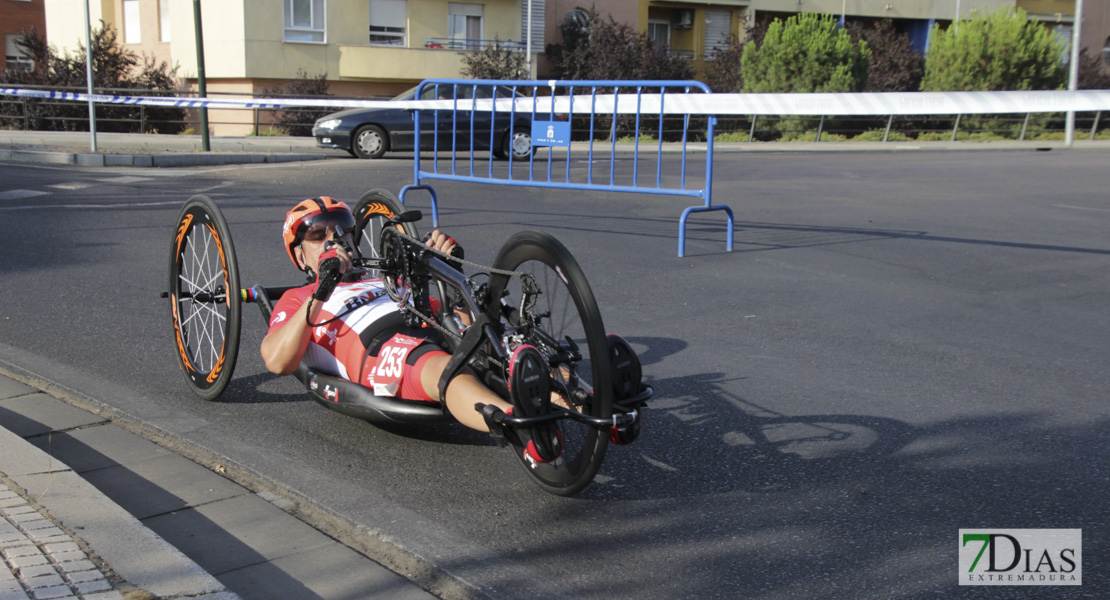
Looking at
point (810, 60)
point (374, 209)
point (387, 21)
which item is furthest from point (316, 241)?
point (387, 21)

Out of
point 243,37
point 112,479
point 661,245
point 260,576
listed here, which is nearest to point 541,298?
point 260,576

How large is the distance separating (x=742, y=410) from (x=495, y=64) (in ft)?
106

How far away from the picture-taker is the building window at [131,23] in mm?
37719

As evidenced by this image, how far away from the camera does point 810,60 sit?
3319cm

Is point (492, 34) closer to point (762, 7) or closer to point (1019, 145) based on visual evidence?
point (762, 7)

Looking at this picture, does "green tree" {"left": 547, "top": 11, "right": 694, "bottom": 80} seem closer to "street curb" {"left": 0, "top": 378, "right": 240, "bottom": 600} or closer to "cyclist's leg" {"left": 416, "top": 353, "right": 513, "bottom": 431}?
"cyclist's leg" {"left": 416, "top": 353, "right": 513, "bottom": 431}

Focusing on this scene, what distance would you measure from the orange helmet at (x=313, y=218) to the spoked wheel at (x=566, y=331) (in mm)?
1148

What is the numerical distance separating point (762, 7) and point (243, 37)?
880 inches

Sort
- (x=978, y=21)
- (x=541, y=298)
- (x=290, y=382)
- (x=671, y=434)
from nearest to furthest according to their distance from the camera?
(x=541, y=298) → (x=671, y=434) → (x=290, y=382) → (x=978, y=21)

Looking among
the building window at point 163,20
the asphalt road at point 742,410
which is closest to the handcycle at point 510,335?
the asphalt road at point 742,410

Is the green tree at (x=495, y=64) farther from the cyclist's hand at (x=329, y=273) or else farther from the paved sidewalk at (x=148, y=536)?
the paved sidewalk at (x=148, y=536)

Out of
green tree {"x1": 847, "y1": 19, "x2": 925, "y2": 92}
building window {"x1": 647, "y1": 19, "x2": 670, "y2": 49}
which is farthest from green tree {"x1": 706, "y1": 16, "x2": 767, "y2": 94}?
building window {"x1": 647, "y1": 19, "x2": 670, "y2": 49}

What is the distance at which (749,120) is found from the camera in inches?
1273

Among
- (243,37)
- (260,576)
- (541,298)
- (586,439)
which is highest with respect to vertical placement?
(243,37)
